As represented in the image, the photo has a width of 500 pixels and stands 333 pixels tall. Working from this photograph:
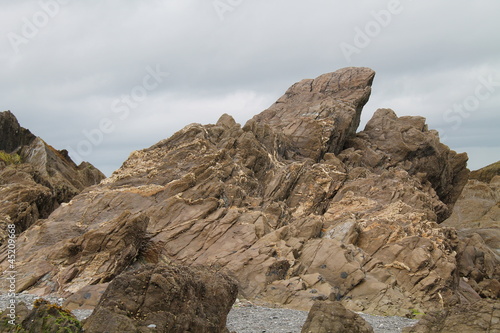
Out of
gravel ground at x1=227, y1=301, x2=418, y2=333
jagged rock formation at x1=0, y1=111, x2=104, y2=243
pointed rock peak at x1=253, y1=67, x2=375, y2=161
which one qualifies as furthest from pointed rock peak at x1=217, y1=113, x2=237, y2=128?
gravel ground at x1=227, y1=301, x2=418, y2=333

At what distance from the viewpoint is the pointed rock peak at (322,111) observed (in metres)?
59.9

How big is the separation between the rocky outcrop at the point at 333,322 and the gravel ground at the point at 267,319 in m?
3.71

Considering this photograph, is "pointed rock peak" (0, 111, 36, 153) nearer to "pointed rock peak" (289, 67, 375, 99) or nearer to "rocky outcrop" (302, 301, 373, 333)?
"pointed rock peak" (289, 67, 375, 99)

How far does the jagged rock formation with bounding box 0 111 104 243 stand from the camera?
48.0 m

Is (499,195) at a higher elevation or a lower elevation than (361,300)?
higher

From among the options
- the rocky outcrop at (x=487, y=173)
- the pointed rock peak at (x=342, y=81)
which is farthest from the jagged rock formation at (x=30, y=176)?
Answer: the rocky outcrop at (x=487, y=173)

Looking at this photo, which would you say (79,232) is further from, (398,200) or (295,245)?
(398,200)

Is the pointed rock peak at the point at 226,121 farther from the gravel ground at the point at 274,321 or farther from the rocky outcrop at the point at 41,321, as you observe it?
the rocky outcrop at the point at 41,321

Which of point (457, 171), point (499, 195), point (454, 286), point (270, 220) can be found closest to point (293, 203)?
point (270, 220)

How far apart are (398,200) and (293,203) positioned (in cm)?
932

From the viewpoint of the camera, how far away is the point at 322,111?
6275 cm

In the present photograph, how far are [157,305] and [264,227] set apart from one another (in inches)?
898

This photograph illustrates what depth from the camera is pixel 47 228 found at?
37.3m

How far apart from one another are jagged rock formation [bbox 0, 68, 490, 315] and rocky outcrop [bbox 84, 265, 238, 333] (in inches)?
532
